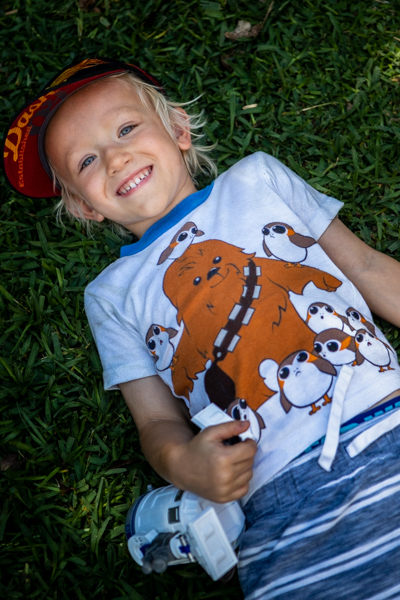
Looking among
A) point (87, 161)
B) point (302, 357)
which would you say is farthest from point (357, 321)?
point (87, 161)

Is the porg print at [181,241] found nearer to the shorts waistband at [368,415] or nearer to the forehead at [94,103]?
the forehead at [94,103]

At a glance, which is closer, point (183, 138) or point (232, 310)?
point (232, 310)

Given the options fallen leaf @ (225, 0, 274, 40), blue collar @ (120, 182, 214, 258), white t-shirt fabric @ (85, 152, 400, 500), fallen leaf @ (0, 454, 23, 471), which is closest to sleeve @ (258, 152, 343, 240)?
white t-shirt fabric @ (85, 152, 400, 500)

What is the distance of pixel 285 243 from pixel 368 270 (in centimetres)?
42

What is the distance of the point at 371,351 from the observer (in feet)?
6.47

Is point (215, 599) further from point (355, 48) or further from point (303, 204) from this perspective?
point (355, 48)

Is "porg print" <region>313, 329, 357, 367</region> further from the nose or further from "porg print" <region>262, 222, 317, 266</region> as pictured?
the nose

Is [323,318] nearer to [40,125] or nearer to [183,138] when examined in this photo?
→ [183,138]

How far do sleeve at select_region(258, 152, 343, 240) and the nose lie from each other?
23.2 inches

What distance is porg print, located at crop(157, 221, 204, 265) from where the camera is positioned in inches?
87.5

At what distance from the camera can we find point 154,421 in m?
2.14

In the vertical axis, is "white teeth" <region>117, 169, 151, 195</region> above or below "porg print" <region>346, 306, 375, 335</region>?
above

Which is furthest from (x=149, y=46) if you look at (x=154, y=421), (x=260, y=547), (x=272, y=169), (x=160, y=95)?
(x=260, y=547)

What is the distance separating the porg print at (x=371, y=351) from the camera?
1.95 m
